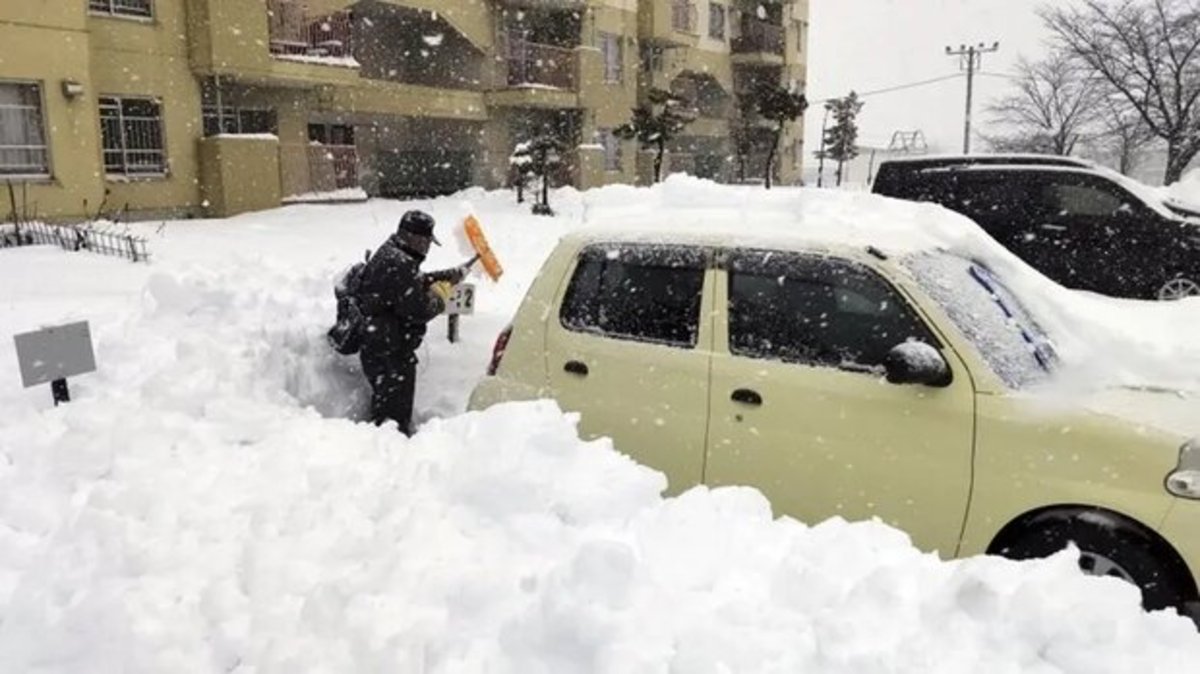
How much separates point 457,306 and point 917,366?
146 inches

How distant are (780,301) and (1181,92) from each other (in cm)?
3034

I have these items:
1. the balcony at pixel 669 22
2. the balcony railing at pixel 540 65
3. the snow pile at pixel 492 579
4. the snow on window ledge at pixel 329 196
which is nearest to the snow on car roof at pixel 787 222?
the snow pile at pixel 492 579

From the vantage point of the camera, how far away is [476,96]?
85.5ft

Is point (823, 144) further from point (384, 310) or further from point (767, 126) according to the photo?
point (384, 310)

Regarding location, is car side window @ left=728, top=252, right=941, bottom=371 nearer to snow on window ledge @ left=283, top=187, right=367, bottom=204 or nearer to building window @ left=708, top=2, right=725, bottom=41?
snow on window ledge @ left=283, top=187, right=367, bottom=204

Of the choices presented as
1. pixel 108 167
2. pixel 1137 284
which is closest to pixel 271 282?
pixel 1137 284

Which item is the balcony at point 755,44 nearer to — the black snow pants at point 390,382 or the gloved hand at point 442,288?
the gloved hand at point 442,288

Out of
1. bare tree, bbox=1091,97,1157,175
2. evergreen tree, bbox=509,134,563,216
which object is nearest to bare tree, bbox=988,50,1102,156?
bare tree, bbox=1091,97,1157,175

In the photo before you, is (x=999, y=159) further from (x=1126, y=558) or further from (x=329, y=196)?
(x=329, y=196)

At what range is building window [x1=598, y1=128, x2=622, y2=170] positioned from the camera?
98.9 ft

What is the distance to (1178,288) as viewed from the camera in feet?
30.1

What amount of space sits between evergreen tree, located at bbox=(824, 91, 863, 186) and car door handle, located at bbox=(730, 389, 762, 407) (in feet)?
130

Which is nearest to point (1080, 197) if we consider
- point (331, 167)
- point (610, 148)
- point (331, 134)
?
point (331, 167)

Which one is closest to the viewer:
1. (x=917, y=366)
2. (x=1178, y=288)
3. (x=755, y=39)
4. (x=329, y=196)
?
(x=917, y=366)
